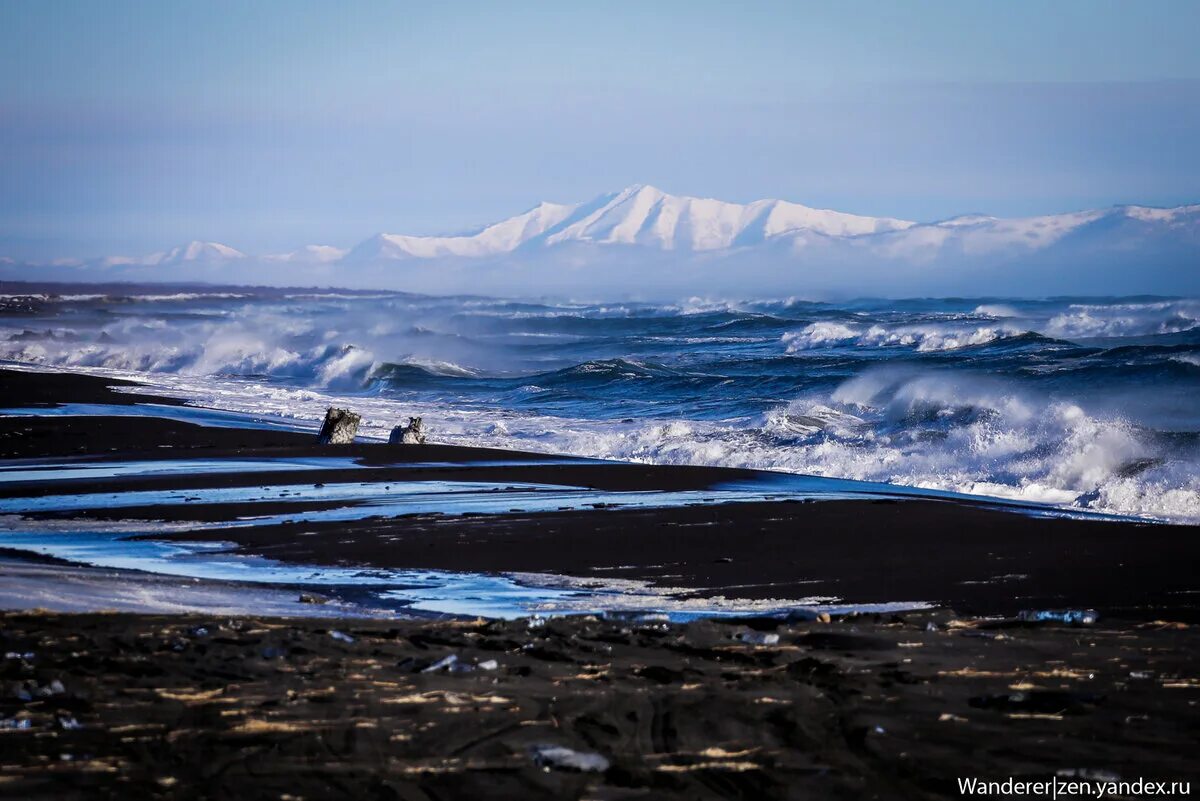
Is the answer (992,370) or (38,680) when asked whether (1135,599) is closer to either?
(38,680)

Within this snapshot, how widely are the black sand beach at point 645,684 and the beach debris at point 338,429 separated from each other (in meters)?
6.79

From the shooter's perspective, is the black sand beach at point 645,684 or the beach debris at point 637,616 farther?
the beach debris at point 637,616

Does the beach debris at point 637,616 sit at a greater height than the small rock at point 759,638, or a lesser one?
lesser

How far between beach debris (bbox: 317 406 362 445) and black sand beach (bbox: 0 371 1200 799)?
22.3ft

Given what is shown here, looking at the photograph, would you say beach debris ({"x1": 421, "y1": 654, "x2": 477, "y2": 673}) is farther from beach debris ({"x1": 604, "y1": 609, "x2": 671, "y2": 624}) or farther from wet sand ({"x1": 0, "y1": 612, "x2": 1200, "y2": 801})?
beach debris ({"x1": 604, "y1": 609, "x2": 671, "y2": 624})

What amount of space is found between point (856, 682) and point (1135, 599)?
2.62 meters

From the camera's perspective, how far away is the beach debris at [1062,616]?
5945mm

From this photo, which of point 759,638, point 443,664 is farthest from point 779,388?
point 443,664

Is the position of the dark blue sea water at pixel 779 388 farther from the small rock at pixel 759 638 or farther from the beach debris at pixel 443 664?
the beach debris at pixel 443 664

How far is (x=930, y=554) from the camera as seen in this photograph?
27.0 feet

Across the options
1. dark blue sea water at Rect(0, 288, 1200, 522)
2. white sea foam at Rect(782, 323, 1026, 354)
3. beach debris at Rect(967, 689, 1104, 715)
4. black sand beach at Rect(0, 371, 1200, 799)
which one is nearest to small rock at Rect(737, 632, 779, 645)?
black sand beach at Rect(0, 371, 1200, 799)

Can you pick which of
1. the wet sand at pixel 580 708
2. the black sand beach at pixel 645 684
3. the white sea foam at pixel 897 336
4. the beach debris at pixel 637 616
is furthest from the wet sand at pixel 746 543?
the white sea foam at pixel 897 336

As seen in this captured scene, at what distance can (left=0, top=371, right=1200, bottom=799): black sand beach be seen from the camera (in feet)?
12.3

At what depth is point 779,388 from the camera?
25.8 metres
